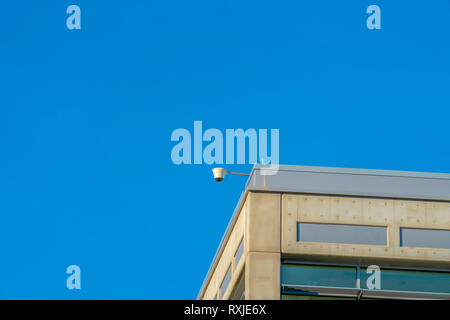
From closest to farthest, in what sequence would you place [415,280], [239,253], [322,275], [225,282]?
[322,275], [415,280], [239,253], [225,282]

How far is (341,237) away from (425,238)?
233 centimetres

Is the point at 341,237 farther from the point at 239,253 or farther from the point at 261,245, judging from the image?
the point at 239,253

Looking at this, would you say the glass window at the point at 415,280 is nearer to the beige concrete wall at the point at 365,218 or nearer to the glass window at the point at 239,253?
the beige concrete wall at the point at 365,218

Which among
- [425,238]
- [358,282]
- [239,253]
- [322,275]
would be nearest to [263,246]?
[322,275]

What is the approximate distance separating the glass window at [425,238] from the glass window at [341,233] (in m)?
0.58

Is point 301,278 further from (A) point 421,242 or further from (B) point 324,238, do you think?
(A) point 421,242

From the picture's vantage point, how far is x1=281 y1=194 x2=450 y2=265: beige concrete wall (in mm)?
28750

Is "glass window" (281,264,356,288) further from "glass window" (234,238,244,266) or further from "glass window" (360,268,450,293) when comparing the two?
"glass window" (234,238,244,266)

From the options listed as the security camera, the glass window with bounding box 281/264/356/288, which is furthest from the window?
the security camera

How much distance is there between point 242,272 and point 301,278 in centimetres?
179

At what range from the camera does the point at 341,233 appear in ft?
95.2

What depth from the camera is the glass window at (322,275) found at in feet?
94.5
